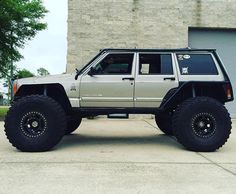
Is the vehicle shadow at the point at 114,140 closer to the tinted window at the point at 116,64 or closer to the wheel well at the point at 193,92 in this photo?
the wheel well at the point at 193,92

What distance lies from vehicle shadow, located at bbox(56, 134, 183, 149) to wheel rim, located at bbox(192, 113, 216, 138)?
2.22ft

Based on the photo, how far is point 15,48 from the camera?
69.7 feet

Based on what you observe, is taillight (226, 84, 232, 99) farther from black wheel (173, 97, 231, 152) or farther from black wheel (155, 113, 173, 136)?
black wheel (155, 113, 173, 136)

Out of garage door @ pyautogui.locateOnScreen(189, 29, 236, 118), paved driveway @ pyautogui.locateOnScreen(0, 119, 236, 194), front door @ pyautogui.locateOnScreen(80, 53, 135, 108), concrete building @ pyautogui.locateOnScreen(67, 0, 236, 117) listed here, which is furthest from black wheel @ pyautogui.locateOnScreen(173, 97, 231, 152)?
garage door @ pyautogui.locateOnScreen(189, 29, 236, 118)

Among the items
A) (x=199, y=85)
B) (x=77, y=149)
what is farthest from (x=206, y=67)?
(x=77, y=149)

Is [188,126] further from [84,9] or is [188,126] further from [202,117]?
[84,9]

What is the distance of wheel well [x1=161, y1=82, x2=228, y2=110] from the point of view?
823 cm

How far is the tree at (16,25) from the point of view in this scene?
1920 centimetres

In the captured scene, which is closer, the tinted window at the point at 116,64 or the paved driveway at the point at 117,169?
the paved driveway at the point at 117,169

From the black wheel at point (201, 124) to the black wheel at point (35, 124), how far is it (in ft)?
7.10

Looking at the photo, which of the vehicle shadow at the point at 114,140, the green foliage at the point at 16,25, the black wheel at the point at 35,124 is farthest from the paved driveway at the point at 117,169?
the green foliage at the point at 16,25

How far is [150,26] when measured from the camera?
58.0 feet

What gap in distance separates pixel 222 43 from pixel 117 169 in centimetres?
1352

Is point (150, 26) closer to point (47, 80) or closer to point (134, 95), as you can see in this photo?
point (134, 95)
